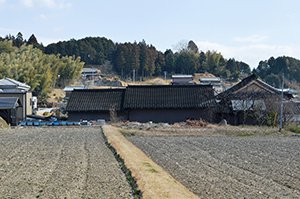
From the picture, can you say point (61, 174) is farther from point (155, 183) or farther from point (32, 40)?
point (32, 40)

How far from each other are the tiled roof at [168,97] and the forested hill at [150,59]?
1758 inches

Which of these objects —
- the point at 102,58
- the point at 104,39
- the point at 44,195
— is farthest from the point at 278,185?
the point at 104,39

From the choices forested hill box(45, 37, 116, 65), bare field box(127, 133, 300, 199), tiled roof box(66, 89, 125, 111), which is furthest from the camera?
forested hill box(45, 37, 116, 65)

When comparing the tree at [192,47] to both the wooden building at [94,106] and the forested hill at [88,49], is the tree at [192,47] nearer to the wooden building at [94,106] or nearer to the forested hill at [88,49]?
the forested hill at [88,49]

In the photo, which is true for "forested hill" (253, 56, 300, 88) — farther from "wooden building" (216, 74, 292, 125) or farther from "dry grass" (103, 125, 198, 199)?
"dry grass" (103, 125, 198, 199)

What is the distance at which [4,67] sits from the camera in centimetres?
5584

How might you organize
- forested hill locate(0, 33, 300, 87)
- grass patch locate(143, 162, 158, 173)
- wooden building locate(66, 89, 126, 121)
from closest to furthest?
grass patch locate(143, 162, 158, 173)
wooden building locate(66, 89, 126, 121)
forested hill locate(0, 33, 300, 87)

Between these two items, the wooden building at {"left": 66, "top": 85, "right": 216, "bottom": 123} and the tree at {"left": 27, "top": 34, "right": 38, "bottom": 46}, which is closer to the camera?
the wooden building at {"left": 66, "top": 85, "right": 216, "bottom": 123}

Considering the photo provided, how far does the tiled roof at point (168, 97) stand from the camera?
133 ft

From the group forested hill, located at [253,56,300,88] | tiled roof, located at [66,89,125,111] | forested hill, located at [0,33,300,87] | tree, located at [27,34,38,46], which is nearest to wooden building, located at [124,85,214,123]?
tiled roof, located at [66,89,125,111]

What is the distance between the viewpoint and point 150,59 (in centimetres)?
8919

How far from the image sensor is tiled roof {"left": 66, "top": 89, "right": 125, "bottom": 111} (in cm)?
4100

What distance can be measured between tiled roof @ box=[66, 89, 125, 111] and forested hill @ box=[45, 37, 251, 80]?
146 feet

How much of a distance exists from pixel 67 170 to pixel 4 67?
47035mm
